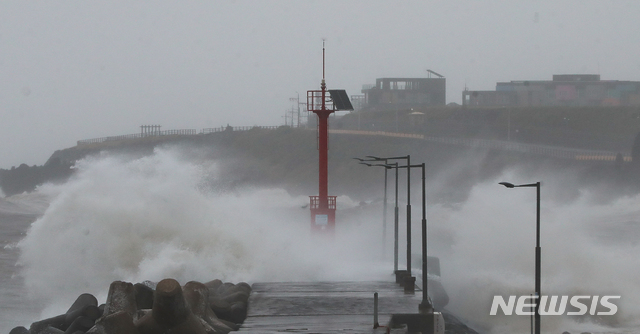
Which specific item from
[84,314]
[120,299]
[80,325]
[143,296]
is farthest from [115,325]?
[84,314]

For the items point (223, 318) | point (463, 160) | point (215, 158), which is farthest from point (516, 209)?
point (215, 158)

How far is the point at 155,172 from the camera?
128 feet

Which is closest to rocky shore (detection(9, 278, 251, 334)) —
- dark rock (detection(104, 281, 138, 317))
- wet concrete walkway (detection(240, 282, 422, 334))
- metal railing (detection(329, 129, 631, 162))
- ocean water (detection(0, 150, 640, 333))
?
dark rock (detection(104, 281, 138, 317))

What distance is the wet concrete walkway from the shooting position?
18.3 meters

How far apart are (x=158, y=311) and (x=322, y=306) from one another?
533 centimetres

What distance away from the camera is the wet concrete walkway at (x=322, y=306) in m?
18.3

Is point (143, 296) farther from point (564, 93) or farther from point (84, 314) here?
point (564, 93)

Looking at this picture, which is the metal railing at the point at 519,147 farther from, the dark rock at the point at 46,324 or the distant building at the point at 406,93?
the dark rock at the point at 46,324

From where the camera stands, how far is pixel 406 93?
14738 cm

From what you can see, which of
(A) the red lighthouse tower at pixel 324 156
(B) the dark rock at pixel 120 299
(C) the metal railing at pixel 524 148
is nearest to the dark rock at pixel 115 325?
(B) the dark rock at pixel 120 299

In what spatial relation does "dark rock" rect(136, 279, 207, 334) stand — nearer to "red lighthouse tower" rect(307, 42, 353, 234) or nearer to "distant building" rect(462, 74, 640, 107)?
"red lighthouse tower" rect(307, 42, 353, 234)

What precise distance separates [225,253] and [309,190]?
8287cm

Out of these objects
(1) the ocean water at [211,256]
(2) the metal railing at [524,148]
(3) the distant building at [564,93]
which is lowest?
(1) the ocean water at [211,256]

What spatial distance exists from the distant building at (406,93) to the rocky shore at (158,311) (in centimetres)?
12471
